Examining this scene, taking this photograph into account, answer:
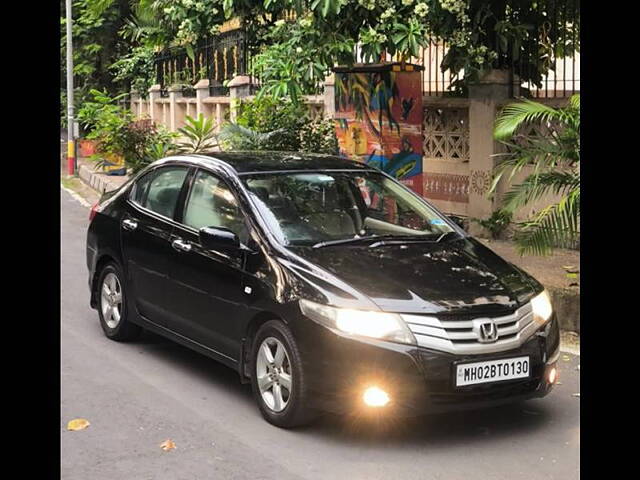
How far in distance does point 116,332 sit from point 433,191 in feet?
21.6

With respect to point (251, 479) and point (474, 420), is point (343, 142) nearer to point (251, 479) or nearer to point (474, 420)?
point (474, 420)

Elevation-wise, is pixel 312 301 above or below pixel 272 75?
below

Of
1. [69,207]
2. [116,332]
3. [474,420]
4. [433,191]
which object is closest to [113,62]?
[69,207]

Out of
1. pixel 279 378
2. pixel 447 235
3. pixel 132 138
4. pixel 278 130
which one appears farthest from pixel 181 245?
pixel 132 138

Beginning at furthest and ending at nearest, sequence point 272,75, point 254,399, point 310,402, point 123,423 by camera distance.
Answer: point 272,75 → point 254,399 → point 123,423 → point 310,402

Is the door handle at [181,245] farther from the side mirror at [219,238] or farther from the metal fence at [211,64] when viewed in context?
the metal fence at [211,64]

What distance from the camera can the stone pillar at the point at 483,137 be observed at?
12.6 meters

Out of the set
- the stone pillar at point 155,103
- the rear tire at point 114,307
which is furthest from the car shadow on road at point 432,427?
the stone pillar at point 155,103

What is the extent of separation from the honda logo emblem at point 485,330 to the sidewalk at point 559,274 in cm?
312

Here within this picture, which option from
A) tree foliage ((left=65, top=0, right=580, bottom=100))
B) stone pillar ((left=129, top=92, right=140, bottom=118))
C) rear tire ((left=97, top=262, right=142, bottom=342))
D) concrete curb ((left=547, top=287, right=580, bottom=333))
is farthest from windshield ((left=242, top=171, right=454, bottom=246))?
stone pillar ((left=129, top=92, right=140, bottom=118))

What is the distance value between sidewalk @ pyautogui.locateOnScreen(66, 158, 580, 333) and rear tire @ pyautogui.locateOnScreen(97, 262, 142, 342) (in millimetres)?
3560

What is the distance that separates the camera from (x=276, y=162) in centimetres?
735

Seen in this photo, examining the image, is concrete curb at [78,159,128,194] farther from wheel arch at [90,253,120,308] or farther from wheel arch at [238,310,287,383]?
wheel arch at [238,310,287,383]

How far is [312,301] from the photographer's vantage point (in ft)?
19.4
